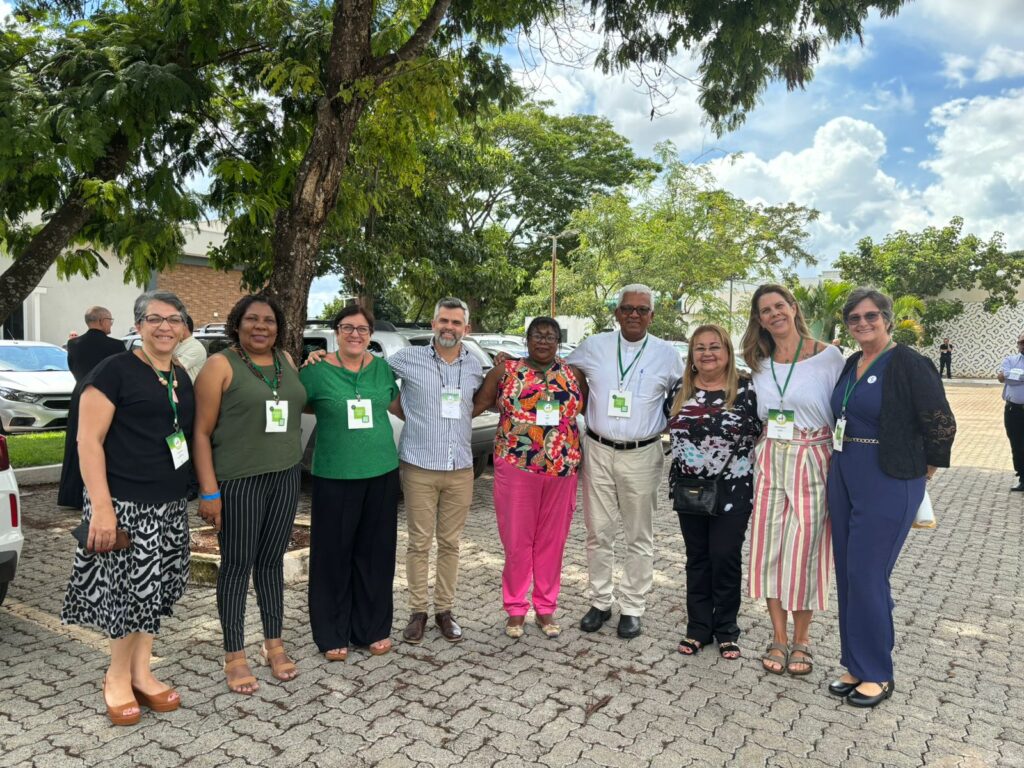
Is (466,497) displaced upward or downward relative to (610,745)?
upward

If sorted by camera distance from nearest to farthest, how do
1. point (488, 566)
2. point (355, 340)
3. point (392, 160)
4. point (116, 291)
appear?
1. point (355, 340)
2. point (488, 566)
3. point (392, 160)
4. point (116, 291)

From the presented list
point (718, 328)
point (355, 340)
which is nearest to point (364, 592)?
point (355, 340)

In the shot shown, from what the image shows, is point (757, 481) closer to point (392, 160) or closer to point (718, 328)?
point (718, 328)

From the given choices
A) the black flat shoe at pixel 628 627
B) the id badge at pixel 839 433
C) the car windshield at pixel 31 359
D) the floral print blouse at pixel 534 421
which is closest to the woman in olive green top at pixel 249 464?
the floral print blouse at pixel 534 421

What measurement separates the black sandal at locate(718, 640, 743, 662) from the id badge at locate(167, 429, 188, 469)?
2917mm

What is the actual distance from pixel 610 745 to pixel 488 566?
2687mm

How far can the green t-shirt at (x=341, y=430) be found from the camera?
3.88 meters

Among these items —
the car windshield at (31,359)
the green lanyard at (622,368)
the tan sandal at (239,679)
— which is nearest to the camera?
the tan sandal at (239,679)

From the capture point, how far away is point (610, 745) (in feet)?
10.4

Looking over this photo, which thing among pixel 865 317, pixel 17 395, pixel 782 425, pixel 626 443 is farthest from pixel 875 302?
pixel 17 395

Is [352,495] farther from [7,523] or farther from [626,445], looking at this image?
[7,523]

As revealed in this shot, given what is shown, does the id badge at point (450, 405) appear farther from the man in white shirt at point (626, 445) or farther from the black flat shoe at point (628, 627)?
the black flat shoe at point (628, 627)

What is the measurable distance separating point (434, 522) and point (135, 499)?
1.66 meters

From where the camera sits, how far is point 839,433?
3.67m
